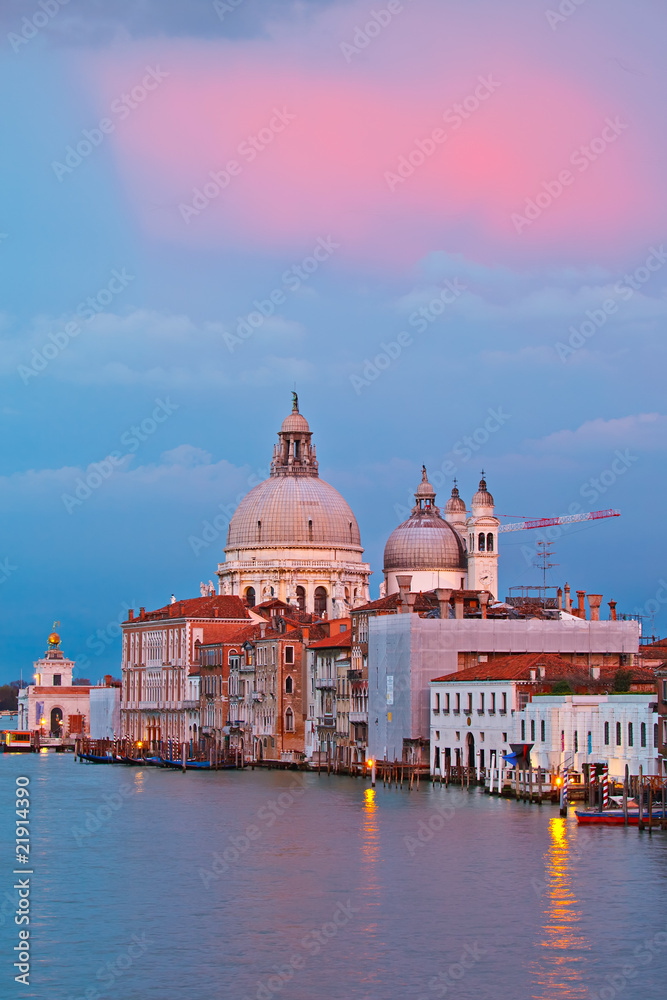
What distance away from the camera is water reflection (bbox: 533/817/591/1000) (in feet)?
91.4

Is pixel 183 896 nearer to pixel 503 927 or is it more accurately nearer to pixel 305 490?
pixel 503 927

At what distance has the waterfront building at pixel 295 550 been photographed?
11906 cm

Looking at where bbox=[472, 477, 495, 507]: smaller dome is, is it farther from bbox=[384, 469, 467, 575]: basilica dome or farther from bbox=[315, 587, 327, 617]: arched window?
bbox=[315, 587, 327, 617]: arched window

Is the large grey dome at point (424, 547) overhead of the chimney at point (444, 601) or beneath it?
overhead

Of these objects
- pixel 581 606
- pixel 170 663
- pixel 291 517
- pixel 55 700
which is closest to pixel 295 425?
pixel 291 517

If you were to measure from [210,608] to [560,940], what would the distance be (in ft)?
259

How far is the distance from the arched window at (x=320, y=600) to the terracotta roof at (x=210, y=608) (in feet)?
29.4

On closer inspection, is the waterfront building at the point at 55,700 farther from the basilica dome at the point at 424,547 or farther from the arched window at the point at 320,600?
the basilica dome at the point at 424,547

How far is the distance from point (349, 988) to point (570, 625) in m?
48.2

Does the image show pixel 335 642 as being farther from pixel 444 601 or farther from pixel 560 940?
pixel 560 940

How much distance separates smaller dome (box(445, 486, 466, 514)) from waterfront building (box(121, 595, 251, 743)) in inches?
611

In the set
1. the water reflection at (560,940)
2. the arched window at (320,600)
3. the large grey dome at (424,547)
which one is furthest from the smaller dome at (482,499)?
the water reflection at (560,940)

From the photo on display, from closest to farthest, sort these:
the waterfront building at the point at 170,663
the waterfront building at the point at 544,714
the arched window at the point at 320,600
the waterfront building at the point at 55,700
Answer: the waterfront building at the point at 544,714, the waterfront building at the point at 170,663, the arched window at the point at 320,600, the waterfront building at the point at 55,700

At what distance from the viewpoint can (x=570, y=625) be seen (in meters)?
75.1
